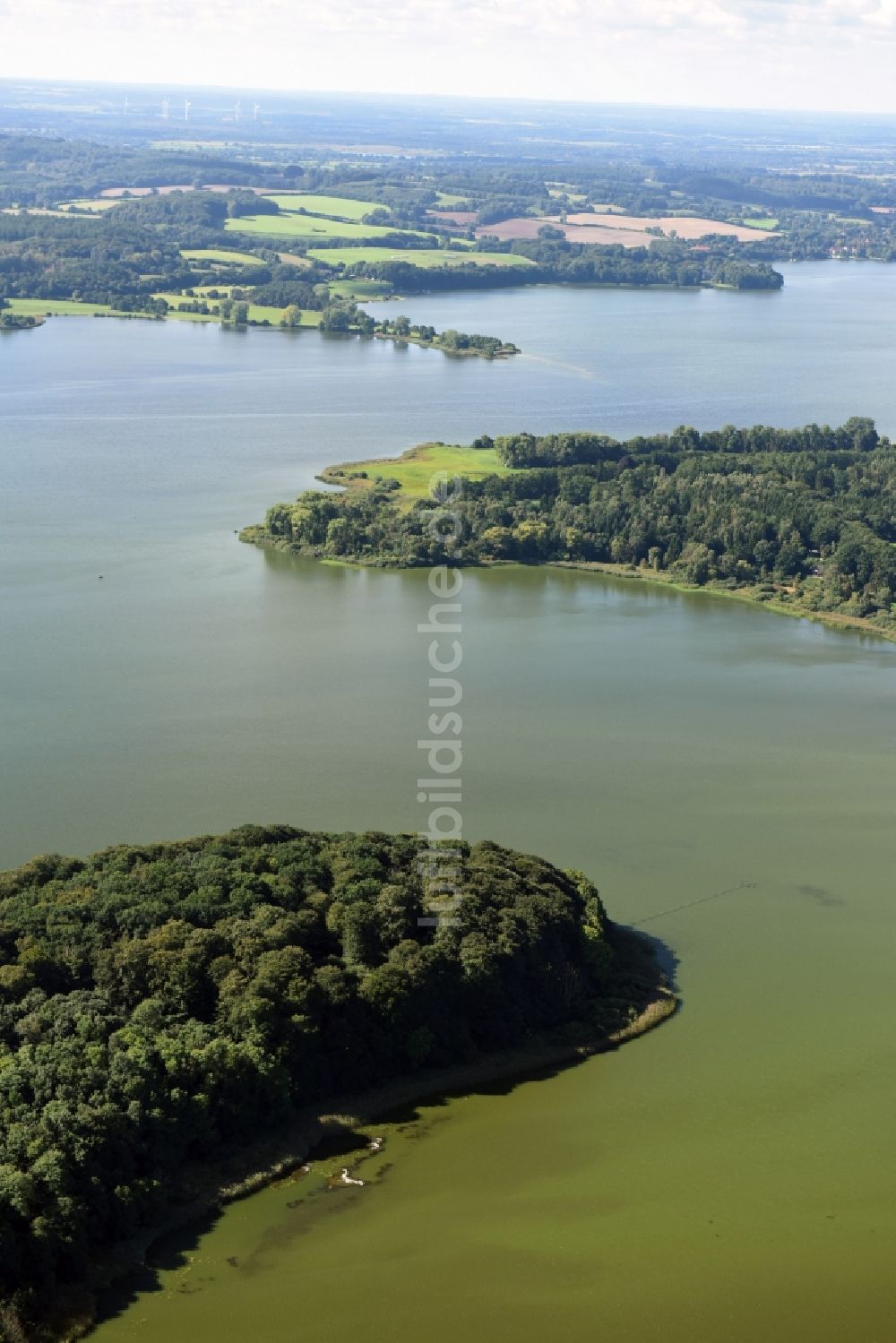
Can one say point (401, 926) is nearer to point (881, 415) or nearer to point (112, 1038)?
point (112, 1038)

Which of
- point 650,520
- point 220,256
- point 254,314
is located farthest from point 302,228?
point 650,520

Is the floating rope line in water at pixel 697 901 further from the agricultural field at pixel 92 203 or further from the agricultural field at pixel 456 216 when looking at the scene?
the agricultural field at pixel 456 216

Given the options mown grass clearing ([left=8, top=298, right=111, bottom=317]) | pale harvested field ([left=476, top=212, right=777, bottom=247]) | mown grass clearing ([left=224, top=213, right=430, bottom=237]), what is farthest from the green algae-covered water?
pale harvested field ([left=476, top=212, right=777, bottom=247])

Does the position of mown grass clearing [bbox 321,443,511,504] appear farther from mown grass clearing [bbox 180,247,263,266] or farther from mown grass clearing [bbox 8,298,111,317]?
mown grass clearing [bbox 180,247,263,266]

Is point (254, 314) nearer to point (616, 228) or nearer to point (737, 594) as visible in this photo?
point (737, 594)

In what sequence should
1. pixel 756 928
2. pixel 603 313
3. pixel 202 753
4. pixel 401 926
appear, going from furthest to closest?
pixel 603 313
pixel 202 753
pixel 756 928
pixel 401 926

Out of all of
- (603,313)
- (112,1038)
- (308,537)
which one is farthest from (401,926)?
(603,313)
